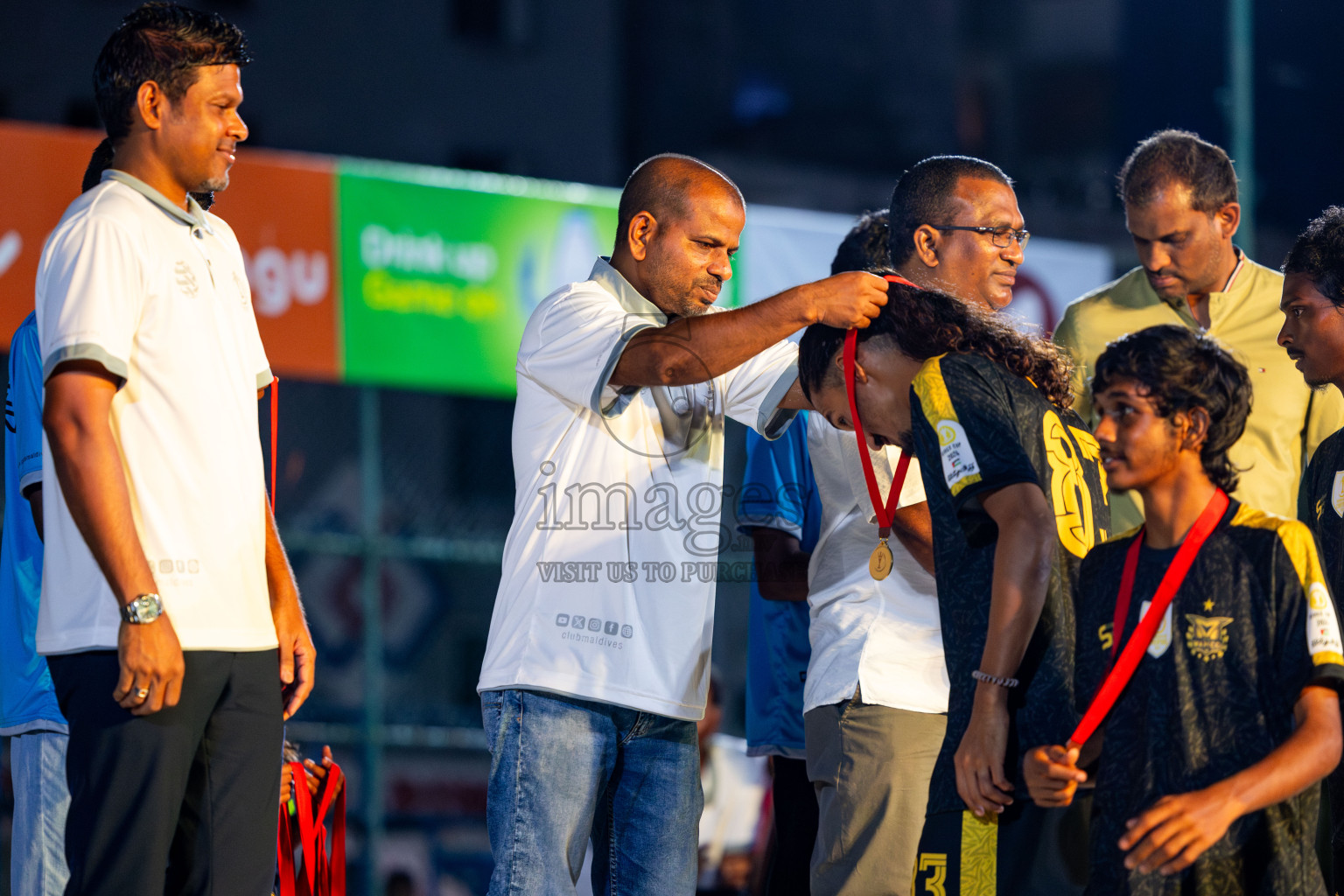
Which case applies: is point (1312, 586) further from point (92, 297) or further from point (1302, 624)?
point (92, 297)

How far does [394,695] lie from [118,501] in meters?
17.1

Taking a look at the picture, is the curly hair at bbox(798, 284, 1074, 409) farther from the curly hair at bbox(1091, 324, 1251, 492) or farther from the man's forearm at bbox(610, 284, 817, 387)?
the curly hair at bbox(1091, 324, 1251, 492)

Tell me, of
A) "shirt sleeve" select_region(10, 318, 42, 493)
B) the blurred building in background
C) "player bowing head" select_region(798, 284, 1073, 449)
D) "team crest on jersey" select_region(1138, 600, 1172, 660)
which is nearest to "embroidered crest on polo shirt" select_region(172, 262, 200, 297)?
"shirt sleeve" select_region(10, 318, 42, 493)

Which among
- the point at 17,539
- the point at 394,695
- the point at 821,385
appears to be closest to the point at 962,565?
the point at 821,385

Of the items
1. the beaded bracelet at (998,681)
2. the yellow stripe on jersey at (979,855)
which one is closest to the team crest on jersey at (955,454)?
the beaded bracelet at (998,681)

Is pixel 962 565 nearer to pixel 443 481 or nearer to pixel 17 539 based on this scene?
pixel 17 539

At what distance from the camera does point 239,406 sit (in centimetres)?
311

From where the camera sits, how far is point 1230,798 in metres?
2.54

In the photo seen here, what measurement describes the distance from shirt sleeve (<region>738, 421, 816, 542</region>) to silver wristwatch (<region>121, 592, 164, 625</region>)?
1.82 m

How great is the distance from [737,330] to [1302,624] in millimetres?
1282

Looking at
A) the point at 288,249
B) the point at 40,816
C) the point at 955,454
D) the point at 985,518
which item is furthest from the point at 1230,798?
the point at 288,249

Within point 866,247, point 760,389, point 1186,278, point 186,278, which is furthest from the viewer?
point 866,247

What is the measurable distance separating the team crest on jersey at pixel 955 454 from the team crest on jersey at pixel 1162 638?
398 millimetres

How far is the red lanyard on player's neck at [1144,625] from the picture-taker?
267cm
